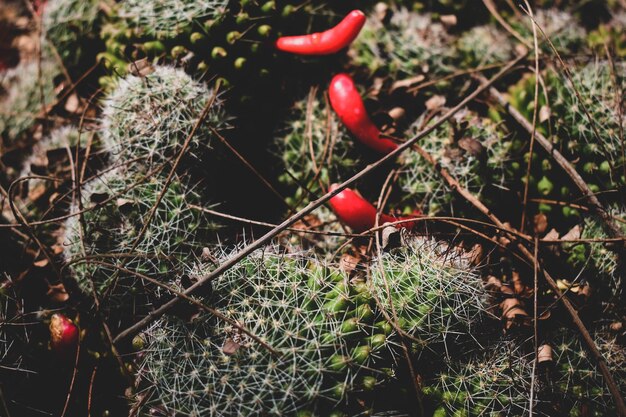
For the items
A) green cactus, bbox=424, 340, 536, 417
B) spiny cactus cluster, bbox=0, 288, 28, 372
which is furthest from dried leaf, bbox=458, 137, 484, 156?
spiny cactus cluster, bbox=0, 288, 28, 372

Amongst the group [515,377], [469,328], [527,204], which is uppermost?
[527,204]

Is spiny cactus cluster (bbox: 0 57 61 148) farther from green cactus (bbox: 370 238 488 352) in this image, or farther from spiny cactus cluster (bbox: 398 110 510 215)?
green cactus (bbox: 370 238 488 352)

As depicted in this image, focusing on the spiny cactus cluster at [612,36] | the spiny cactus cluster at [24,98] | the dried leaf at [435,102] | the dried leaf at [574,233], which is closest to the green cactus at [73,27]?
the spiny cactus cluster at [24,98]

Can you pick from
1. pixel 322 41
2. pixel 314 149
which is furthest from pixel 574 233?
pixel 322 41

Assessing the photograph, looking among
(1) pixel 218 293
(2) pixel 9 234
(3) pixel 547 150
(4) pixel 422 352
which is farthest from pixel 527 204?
(2) pixel 9 234

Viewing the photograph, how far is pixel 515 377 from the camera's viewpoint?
2.40m

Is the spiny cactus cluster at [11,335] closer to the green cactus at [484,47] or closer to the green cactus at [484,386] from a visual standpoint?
the green cactus at [484,386]

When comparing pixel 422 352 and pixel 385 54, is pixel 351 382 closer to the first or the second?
pixel 422 352

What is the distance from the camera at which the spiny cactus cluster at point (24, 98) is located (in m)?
3.76

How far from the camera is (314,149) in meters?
3.31

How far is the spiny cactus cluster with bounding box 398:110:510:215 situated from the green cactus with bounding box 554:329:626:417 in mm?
1022

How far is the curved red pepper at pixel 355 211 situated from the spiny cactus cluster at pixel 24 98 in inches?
101

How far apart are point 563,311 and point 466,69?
196 cm

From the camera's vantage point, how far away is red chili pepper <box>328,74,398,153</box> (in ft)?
10.0
